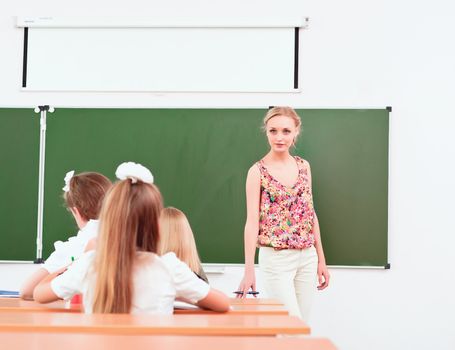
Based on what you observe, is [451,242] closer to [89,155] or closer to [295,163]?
[295,163]

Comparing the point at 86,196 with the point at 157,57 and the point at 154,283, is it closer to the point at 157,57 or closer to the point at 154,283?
the point at 154,283

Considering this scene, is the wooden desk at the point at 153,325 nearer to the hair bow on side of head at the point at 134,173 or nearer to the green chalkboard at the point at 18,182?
the hair bow on side of head at the point at 134,173

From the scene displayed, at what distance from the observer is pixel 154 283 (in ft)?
6.84

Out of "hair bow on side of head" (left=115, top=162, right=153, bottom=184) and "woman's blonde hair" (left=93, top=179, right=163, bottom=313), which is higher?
"hair bow on side of head" (left=115, top=162, right=153, bottom=184)

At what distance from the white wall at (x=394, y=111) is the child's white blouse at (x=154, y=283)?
278 cm

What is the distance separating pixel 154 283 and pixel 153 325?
64 centimetres

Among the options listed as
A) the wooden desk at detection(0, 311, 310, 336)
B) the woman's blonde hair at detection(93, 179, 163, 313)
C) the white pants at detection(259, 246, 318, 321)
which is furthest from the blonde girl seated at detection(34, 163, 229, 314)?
the white pants at detection(259, 246, 318, 321)

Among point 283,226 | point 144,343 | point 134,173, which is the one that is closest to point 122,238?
point 134,173

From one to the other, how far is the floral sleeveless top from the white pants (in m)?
0.05

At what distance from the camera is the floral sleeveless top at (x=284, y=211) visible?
341 centimetres

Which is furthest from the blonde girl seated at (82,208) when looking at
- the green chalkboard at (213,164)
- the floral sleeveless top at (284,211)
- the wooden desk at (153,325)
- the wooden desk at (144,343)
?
the green chalkboard at (213,164)

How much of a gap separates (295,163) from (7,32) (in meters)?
2.69

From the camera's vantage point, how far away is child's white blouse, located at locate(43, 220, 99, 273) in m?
2.82

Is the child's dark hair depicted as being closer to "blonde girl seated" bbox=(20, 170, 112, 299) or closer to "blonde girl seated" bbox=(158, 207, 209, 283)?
"blonde girl seated" bbox=(20, 170, 112, 299)
